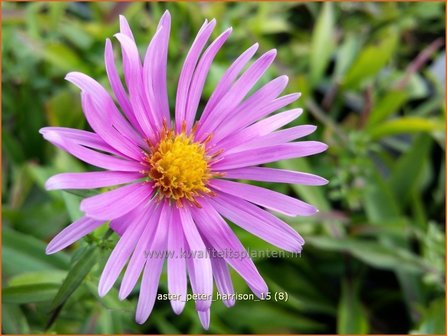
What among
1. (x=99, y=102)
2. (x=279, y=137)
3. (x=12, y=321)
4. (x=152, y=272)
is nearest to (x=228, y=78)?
(x=279, y=137)

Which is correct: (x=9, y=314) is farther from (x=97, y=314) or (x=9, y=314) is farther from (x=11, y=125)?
(x=11, y=125)

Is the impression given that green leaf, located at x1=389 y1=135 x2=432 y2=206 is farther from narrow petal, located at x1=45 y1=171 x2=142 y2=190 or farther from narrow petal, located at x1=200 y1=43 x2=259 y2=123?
narrow petal, located at x1=45 y1=171 x2=142 y2=190

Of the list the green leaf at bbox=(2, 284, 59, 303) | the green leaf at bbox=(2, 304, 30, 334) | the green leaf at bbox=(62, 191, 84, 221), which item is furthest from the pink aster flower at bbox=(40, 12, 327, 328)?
the green leaf at bbox=(2, 304, 30, 334)

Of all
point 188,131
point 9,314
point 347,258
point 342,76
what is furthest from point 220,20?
point 9,314

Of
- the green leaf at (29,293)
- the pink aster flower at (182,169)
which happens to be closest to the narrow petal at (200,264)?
the pink aster flower at (182,169)

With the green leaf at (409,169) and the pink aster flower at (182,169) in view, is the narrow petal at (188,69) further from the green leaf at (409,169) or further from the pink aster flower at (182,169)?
the green leaf at (409,169)

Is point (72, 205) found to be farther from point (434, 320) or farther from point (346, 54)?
point (346, 54)
